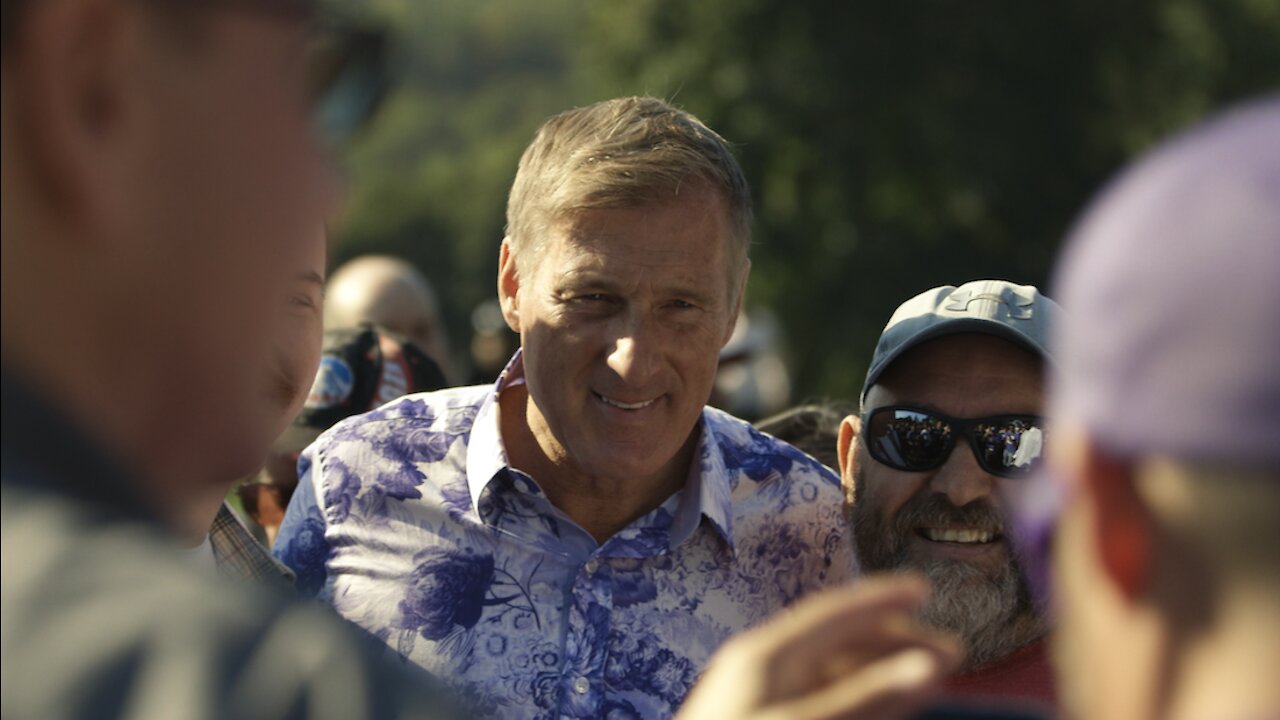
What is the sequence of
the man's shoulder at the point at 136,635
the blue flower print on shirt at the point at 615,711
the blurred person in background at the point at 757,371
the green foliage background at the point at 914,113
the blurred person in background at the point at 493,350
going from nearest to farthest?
the man's shoulder at the point at 136,635 < the blue flower print on shirt at the point at 615,711 < the blurred person in background at the point at 493,350 < the blurred person in background at the point at 757,371 < the green foliage background at the point at 914,113

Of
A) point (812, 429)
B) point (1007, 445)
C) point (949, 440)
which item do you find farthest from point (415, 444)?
point (812, 429)

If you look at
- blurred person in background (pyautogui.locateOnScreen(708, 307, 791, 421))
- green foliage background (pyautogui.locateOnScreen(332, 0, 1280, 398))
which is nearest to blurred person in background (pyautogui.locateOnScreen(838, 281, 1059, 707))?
blurred person in background (pyautogui.locateOnScreen(708, 307, 791, 421))

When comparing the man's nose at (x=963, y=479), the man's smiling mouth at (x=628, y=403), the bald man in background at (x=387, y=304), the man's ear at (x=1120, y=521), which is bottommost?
the bald man in background at (x=387, y=304)

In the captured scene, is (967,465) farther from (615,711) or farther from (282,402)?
(282,402)

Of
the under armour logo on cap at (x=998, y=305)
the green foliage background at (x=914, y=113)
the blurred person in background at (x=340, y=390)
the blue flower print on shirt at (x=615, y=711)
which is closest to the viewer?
the blue flower print on shirt at (x=615, y=711)

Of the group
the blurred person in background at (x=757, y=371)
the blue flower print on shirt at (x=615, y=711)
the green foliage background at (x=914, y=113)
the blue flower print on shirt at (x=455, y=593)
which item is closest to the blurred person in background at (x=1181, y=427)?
the blue flower print on shirt at (x=615, y=711)

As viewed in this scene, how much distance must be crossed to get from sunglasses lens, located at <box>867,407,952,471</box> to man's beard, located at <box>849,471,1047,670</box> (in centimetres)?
8

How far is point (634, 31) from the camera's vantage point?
26.1 m

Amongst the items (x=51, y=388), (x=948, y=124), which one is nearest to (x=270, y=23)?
(x=51, y=388)

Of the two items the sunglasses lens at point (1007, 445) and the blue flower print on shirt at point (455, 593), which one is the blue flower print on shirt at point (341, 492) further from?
the sunglasses lens at point (1007, 445)

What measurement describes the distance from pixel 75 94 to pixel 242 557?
1.99 meters

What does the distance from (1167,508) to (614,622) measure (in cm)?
196

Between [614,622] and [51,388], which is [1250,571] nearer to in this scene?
[51,388]

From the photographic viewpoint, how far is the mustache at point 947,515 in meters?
3.38
